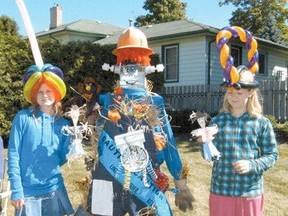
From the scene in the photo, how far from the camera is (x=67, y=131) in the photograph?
3.21 m

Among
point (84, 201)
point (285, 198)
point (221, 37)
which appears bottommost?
point (285, 198)

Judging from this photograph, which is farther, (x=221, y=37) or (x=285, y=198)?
(x=285, y=198)

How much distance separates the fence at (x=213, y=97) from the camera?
11.9 metres

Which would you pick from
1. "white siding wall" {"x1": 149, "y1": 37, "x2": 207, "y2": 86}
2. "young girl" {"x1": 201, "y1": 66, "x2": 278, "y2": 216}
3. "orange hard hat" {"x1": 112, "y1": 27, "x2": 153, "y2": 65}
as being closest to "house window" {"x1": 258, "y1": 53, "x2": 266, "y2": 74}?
"white siding wall" {"x1": 149, "y1": 37, "x2": 207, "y2": 86}

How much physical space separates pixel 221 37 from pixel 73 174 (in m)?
4.21

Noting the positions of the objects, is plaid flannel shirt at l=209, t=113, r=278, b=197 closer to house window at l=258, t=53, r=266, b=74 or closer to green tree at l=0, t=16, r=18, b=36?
house window at l=258, t=53, r=266, b=74

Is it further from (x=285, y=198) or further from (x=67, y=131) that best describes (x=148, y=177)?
(x=285, y=198)

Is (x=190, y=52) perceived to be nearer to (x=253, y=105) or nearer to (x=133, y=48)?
(x=133, y=48)

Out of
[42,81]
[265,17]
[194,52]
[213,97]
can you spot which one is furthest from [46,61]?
[265,17]

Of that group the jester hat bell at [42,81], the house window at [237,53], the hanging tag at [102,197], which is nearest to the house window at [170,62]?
the house window at [237,53]

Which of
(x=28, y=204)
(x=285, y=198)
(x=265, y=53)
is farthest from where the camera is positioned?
(x=265, y=53)

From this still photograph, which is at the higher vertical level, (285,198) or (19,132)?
(19,132)

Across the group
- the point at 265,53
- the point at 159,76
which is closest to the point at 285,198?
the point at 159,76

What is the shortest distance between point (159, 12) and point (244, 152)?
3038 cm
